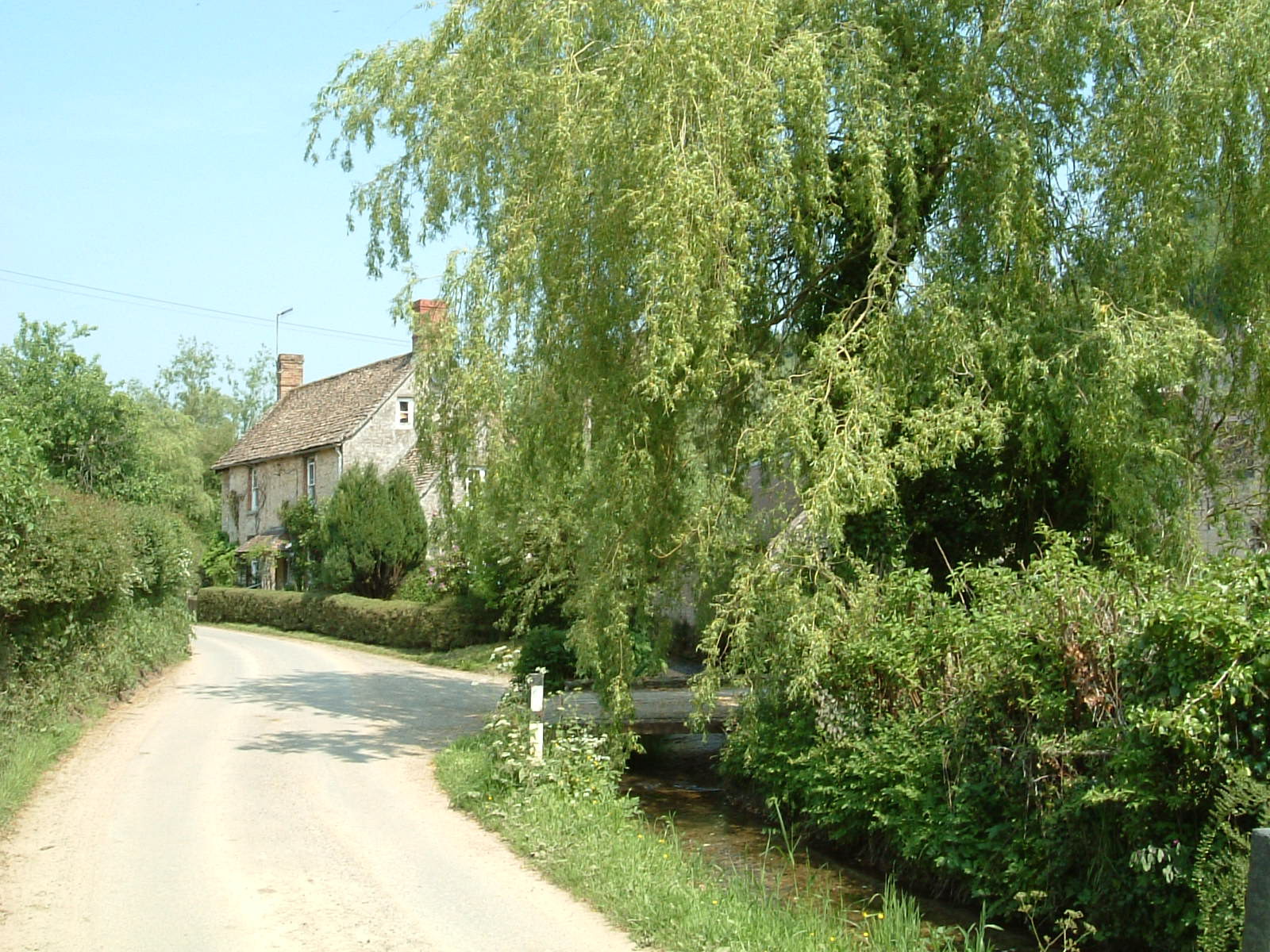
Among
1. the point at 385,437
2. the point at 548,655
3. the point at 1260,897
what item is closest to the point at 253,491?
the point at 385,437

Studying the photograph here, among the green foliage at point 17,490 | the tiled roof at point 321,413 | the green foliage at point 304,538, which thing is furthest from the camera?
the tiled roof at point 321,413

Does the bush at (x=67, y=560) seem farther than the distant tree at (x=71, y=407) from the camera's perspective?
No

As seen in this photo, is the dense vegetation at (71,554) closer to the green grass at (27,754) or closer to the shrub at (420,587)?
the green grass at (27,754)

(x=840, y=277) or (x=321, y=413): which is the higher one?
(x=321, y=413)

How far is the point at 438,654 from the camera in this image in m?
30.3

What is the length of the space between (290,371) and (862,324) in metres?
45.9

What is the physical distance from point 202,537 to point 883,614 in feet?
140

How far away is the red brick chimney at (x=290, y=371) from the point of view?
178ft

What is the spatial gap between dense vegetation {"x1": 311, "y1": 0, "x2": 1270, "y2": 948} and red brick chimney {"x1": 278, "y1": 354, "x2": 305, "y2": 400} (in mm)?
42370

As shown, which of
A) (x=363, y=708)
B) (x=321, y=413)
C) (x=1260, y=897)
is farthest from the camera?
(x=321, y=413)

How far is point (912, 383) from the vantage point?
1183 centimetres

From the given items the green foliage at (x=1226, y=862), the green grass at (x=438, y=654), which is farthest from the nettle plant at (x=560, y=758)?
the green grass at (x=438, y=654)

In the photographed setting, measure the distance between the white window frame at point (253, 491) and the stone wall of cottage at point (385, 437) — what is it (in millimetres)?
8605

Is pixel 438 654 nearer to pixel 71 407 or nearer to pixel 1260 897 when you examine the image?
pixel 71 407
